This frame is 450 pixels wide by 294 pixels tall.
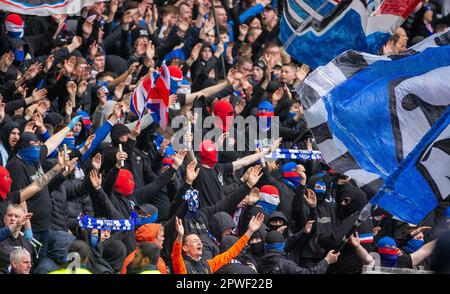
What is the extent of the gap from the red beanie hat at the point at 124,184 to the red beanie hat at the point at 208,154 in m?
1.44

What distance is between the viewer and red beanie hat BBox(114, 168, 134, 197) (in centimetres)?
1332

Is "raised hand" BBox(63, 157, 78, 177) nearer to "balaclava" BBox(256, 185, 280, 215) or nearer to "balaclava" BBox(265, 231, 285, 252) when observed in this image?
"balaclava" BBox(265, 231, 285, 252)

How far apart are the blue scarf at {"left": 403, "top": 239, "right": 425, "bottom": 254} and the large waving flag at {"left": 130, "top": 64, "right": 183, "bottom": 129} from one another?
3.03 m

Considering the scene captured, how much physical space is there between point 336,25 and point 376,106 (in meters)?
2.31

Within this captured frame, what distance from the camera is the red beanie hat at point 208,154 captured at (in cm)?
1465

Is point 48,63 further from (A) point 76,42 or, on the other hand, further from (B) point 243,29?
(B) point 243,29

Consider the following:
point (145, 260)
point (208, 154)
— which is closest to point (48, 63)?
point (208, 154)

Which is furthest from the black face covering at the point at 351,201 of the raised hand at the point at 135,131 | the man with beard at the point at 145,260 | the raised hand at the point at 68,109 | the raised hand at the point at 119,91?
the man with beard at the point at 145,260

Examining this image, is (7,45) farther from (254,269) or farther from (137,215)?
(254,269)

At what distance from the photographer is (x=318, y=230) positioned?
545 inches

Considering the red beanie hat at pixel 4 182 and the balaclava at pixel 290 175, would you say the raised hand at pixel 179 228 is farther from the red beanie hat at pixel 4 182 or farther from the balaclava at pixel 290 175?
the balaclava at pixel 290 175

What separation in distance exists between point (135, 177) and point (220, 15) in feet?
18.3

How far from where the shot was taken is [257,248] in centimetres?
1293
